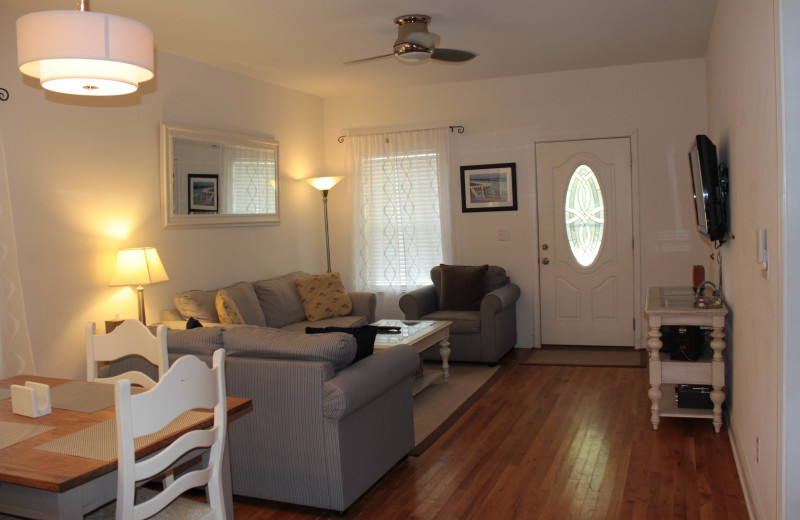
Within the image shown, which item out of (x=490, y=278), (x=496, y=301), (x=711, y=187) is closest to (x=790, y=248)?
(x=711, y=187)

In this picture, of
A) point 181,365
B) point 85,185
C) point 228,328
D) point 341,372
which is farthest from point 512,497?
point 85,185

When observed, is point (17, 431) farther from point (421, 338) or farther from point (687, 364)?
point (687, 364)

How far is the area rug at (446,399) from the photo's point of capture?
13.6 ft

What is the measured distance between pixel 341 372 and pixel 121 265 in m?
2.08

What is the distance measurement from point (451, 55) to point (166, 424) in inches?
133

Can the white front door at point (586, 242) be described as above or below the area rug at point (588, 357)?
above

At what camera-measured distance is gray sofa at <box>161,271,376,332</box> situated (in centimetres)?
482

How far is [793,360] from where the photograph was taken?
82.9 inches

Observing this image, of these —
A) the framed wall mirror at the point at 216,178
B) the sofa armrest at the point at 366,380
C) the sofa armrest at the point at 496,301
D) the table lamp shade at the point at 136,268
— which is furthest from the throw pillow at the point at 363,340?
the sofa armrest at the point at 496,301

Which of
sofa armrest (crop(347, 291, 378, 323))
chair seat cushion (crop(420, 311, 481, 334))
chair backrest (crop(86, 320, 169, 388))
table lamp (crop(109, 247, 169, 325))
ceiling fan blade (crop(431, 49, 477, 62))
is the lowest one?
chair seat cushion (crop(420, 311, 481, 334))

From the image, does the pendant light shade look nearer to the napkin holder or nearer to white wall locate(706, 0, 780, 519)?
the napkin holder

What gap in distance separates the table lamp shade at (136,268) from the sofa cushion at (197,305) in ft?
1.36

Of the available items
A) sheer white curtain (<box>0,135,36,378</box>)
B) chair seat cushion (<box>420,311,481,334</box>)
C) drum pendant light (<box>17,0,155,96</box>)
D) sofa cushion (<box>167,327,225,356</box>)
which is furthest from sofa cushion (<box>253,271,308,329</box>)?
drum pendant light (<box>17,0,155,96</box>)

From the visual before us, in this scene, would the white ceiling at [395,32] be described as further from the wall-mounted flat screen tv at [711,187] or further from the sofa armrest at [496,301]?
the sofa armrest at [496,301]
